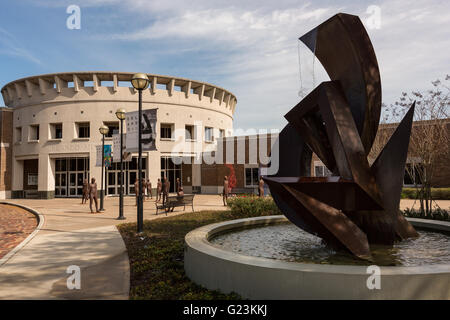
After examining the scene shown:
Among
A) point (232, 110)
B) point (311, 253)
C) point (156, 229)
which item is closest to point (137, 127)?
point (156, 229)

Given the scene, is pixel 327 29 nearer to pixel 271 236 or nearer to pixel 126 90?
pixel 271 236

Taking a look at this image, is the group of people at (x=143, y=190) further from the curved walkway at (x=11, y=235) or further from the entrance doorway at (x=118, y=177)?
the curved walkway at (x=11, y=235)

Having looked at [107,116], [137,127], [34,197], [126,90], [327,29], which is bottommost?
[34,197]

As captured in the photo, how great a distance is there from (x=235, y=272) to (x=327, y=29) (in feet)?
16.1

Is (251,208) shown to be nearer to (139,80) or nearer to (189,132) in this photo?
(139,80)

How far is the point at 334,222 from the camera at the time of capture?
16.7 ft

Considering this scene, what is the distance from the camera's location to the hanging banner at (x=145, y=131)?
1091cm

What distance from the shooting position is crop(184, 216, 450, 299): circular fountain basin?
11.5 feet

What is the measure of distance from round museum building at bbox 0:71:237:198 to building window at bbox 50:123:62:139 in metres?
0.09

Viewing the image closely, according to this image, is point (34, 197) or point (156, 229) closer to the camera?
point (156, 229)

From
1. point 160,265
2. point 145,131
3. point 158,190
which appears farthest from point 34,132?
point 160,265

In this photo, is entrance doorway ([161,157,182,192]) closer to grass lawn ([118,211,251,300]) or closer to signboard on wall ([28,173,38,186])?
signboard on wall ([28,173,38,186])

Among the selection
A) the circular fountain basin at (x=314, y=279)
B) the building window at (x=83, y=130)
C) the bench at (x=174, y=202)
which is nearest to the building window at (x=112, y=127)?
the building window at (x=83, y=130)

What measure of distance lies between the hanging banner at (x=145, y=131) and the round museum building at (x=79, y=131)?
19868mm
